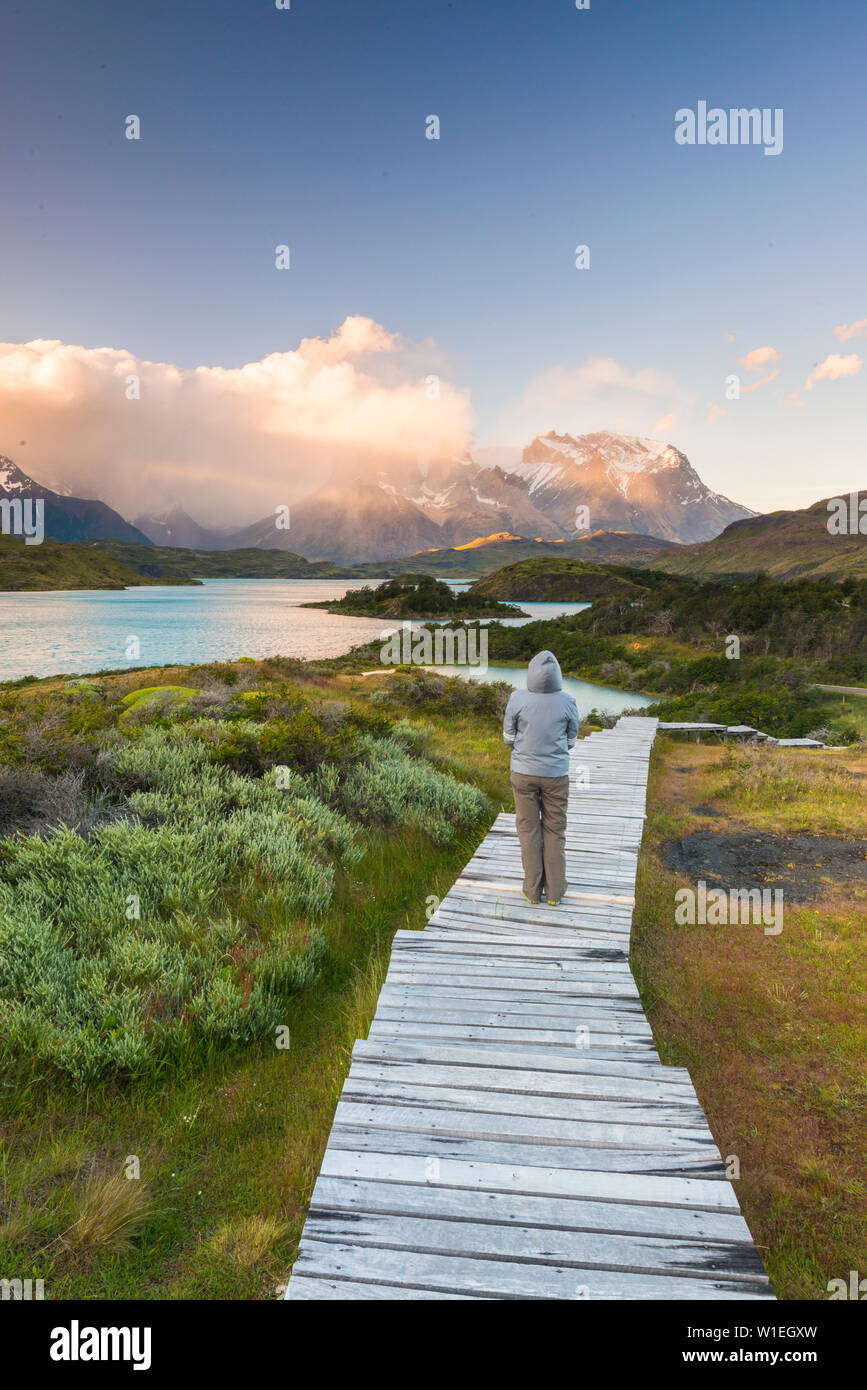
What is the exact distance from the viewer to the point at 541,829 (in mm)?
6309

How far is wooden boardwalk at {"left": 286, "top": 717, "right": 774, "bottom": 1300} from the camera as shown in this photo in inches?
97.7

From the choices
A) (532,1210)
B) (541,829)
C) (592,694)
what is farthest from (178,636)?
(532,1210)

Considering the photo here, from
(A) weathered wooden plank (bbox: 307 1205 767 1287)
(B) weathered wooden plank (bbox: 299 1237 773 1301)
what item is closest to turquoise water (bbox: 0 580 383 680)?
(A) weathered wooden plank (bbox: 307 1205 767 1287)

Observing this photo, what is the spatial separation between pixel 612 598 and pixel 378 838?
4837 centimetres

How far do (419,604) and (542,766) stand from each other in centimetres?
8814

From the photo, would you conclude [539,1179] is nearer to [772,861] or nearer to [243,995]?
[243,995]

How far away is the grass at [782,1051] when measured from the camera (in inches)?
137

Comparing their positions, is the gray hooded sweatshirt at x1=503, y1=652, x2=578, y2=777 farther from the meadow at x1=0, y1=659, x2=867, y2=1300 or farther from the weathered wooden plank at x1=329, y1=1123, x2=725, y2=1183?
the weathered wooden plank at x1=329, y1=1123, x2=725, y2=1183

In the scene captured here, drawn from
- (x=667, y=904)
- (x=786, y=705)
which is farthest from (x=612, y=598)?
(x=667, y=904)

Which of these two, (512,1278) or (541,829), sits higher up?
(541,829)

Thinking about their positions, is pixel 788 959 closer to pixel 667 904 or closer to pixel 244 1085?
pixel 667 904

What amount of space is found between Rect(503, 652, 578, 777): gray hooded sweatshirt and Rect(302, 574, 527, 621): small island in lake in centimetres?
6680

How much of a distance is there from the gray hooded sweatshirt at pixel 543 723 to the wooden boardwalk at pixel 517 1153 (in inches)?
67.3

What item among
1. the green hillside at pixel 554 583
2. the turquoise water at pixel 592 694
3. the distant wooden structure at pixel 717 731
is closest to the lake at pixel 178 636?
the turquoise water at pixel 592 694
